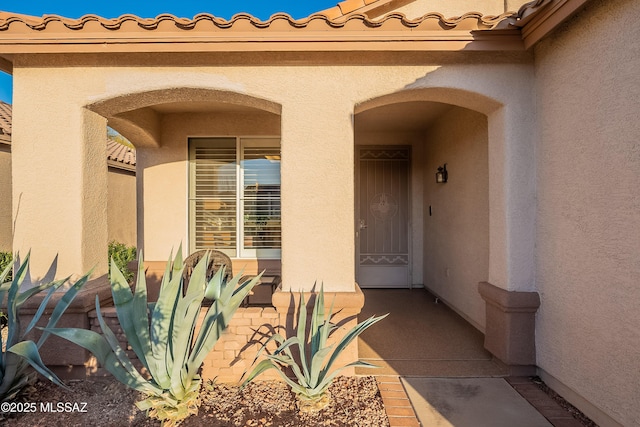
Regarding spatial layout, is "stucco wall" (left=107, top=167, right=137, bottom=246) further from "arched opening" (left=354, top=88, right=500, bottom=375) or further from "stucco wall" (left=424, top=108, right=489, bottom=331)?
"stucco wall" (left=424, top=108, right=489, bottom=331)

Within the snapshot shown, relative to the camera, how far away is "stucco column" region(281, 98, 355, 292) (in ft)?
13.3

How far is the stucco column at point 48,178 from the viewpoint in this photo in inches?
159

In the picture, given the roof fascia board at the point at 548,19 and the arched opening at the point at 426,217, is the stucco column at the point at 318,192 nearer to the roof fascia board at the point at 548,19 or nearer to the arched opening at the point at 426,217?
the arched opening at the point at 426,217

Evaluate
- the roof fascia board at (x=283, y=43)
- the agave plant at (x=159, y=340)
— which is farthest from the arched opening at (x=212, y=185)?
the agave plant at (x=159, y=340)

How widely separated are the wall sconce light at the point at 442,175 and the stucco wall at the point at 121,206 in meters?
9.85

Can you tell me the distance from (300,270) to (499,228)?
2.45 metres

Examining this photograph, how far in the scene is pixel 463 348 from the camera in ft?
15.6

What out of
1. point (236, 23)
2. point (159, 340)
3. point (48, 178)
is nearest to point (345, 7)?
point (236, 23)

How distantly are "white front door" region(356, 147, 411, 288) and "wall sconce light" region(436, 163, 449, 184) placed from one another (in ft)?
4.25

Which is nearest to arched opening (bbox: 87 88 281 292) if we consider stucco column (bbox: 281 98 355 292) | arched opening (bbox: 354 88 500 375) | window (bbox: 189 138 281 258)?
window (bbox: 189 138 281 258)

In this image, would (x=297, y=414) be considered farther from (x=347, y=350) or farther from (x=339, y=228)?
(x=339, y=228)

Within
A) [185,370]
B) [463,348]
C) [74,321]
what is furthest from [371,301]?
[74,321]

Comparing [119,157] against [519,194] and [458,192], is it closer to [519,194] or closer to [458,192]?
[458,192]

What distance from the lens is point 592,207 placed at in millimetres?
3250
